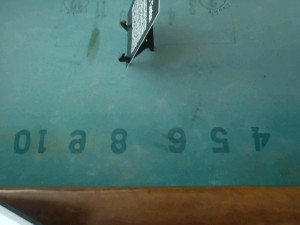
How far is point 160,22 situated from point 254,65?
55cm

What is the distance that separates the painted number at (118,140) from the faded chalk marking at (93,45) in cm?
44

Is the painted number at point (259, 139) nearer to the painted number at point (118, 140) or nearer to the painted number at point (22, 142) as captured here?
the painted number at point (118, 140)

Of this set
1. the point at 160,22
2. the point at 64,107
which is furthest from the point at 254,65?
the point at 64,107

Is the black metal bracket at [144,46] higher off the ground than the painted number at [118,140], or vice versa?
the black metal bracket at [144,46]

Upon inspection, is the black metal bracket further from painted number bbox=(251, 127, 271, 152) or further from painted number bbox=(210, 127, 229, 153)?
painted number bbox=(251, 127, 271, 152)

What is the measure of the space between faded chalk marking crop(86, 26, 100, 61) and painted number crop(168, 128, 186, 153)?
Result: 23.2 inches

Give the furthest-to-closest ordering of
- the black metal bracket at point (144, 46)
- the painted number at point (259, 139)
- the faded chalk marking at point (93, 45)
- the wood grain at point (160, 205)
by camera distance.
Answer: the faded chalk marking at point (93, 45)
the black metal bracket at point (144, 46)
the painted number at point (259, 139)
the wood grain at point (160, 205)

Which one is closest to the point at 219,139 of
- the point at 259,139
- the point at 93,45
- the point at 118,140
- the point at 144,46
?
the point at 259,139

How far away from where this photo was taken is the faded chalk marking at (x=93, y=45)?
1633 mm

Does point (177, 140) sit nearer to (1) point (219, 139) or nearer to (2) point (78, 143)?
(1) point (219, 139)

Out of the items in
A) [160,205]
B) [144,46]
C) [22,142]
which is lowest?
[160,205]

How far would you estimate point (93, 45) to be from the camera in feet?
5.44

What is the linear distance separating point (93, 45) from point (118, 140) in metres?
0.56

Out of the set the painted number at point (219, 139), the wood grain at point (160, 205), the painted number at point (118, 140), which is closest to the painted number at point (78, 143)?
the painted number at point (118, 140)
